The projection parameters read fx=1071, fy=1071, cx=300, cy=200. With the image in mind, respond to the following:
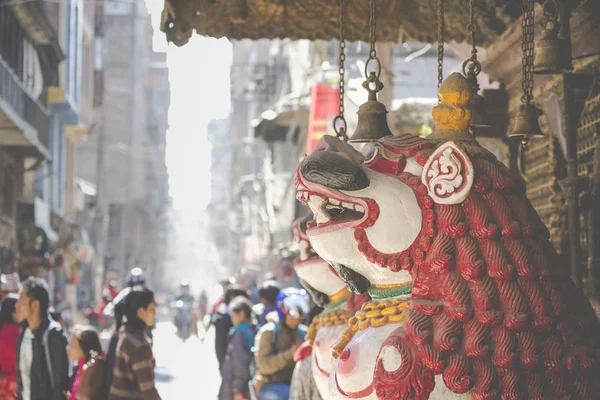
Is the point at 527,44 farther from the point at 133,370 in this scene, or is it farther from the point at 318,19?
the point at 133,370

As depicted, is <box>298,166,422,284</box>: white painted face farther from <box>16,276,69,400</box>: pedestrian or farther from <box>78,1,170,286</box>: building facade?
<box>78,1,170,286</box>: building facade

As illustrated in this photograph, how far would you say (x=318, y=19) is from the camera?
8.05 meters

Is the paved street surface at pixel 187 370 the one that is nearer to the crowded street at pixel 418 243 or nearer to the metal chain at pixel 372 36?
the crowded street at pixel 418 243

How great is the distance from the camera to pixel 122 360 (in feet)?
25.3

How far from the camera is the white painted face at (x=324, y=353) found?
5.70 metres

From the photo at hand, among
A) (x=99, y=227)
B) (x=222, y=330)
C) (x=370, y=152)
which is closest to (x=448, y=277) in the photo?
(x=370, y=152)

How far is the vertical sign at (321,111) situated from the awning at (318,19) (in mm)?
7479

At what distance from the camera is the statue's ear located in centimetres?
366

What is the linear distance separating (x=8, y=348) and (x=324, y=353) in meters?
4.95

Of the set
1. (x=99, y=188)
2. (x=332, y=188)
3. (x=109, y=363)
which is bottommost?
(x=99, y=188)

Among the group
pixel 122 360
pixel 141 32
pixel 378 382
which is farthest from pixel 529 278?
pixel 141 32

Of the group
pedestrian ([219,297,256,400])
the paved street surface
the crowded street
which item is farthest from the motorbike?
pedestrian ([219,297,256,400])

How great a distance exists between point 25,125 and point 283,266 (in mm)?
7137

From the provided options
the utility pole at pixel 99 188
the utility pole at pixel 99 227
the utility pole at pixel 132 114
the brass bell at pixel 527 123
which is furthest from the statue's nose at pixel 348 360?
the utility pole at pixel 132 114
